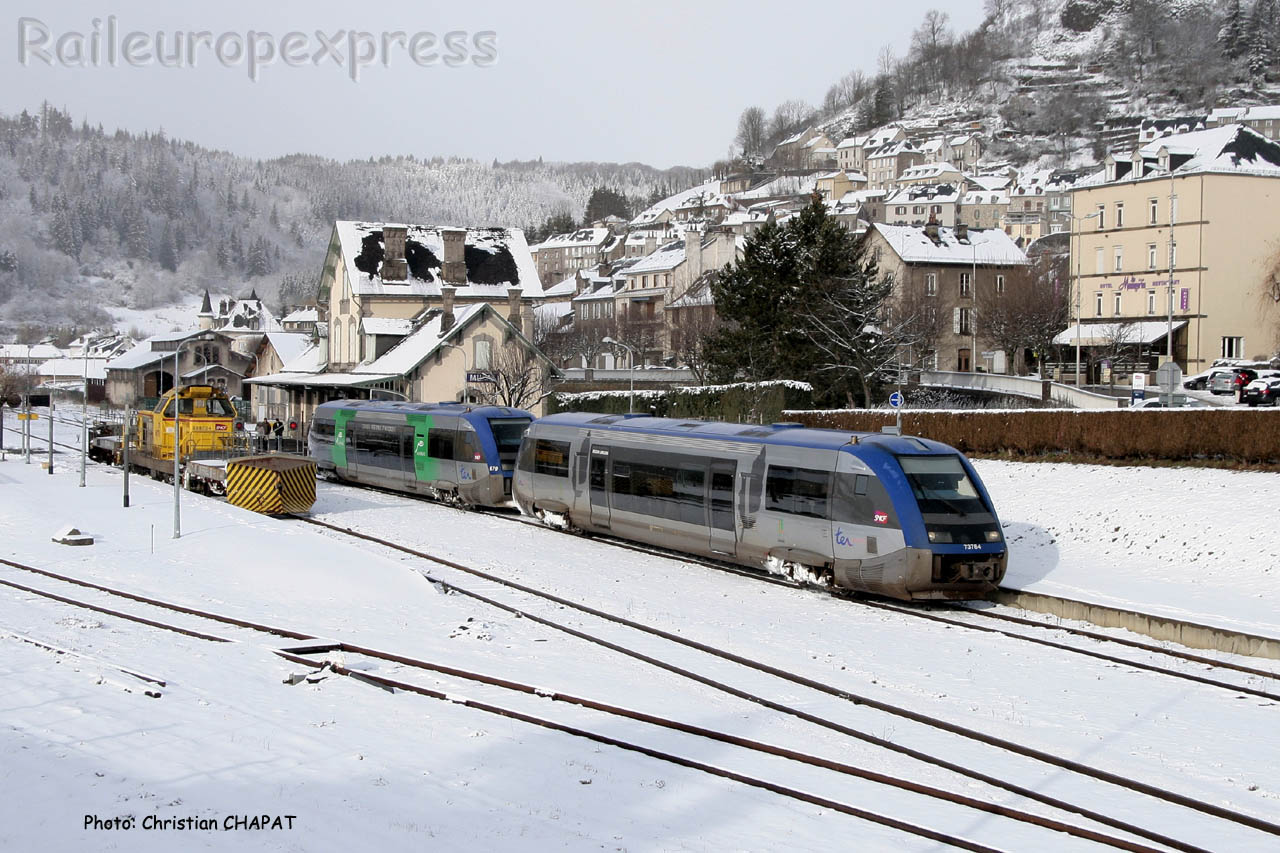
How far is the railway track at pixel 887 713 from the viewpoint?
10172 millimetres

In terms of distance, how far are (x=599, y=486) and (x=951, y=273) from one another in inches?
2311

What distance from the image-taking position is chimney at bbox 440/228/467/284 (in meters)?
68.6

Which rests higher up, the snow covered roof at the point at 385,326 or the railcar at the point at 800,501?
the snow covered roof at the point at 385,326

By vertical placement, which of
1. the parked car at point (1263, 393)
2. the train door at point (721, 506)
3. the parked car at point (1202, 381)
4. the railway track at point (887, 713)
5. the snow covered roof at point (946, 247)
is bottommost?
the railway track at point (887, 713)

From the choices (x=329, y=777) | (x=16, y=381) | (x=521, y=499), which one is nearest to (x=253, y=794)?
(x=329, y=777)

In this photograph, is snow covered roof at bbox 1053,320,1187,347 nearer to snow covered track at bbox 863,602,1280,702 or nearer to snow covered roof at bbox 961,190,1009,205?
snow covered track at bbox 863,602,1280,702

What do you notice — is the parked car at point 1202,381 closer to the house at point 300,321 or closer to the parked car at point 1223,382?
the parked car at point 1223,382

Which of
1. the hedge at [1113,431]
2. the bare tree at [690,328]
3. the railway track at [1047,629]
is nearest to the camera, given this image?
the railway track at [1047,629]

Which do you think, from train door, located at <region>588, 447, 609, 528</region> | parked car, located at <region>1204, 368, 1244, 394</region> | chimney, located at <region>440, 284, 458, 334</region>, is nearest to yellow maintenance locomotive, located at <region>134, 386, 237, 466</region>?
train door, located at <region>588, 447, 609, 528</region>

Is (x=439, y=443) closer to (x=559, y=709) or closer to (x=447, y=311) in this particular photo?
(x=559, y=709)

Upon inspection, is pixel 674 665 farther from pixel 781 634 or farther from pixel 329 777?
pixel 329 777

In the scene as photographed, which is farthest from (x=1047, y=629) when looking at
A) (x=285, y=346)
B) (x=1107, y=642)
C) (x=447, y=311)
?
(x=285, y=346)

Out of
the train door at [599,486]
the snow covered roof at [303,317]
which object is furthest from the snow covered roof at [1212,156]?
the snow covered roof at [303,317]

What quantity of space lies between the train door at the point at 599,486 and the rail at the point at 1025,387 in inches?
846
